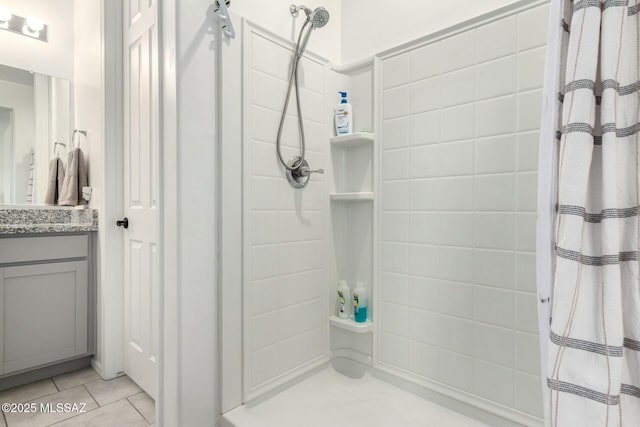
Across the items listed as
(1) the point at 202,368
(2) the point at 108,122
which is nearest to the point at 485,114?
(1) the point at 202,368

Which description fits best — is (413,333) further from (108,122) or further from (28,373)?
(28,373)

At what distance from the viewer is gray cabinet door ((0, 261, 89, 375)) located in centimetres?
179

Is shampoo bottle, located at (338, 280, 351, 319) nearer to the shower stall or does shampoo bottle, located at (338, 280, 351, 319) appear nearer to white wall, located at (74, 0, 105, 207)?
the shower stall

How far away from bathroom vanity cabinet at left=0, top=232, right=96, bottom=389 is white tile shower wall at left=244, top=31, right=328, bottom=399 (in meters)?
1.37

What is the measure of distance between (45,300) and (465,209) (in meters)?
2.30

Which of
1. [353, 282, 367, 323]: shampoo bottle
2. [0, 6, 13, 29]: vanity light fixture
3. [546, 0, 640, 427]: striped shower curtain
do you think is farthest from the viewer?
[0, 6, 13, 29]: vanity light fixture

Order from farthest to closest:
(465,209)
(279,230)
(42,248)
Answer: (42,248), (279,230), (465,209)

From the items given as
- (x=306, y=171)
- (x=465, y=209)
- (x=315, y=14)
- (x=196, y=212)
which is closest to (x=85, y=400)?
(x=196, y=212)

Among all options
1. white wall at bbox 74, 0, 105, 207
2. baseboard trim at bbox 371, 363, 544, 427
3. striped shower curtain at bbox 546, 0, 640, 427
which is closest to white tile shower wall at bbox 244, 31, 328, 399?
A: baseboard trim at bbox 371, 363, 544, 427

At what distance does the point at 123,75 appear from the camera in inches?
77.0

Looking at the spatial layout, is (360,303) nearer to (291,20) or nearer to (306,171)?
(306,171)

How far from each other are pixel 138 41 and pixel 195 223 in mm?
1295

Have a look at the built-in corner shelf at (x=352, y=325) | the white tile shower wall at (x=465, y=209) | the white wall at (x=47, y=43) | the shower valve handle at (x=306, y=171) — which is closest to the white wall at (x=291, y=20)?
Answer: the white tile shower wall at (x=465, y=209)

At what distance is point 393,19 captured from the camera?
1.54 meters
